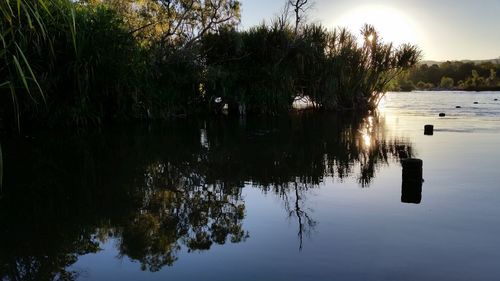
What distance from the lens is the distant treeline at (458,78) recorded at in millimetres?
103938

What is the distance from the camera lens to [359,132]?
15469 millimetres

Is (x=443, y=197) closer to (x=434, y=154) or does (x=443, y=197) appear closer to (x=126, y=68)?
(x=434, y=154)

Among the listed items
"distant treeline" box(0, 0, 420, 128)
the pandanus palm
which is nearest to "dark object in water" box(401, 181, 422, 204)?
the pandanus palm

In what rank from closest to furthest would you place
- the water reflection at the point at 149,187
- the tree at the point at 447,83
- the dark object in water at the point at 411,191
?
the water reflection at the point at 149,187, the dark object in water at the point at 411,191, the tree at the point at 447,83

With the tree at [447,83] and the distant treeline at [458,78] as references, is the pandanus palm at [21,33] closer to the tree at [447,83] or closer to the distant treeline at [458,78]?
the distant treeline at [458,78]

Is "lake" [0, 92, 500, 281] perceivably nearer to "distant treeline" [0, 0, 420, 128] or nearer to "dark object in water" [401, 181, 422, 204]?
"dark object in water" [401, 181, 422, 204]

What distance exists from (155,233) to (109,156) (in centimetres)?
552

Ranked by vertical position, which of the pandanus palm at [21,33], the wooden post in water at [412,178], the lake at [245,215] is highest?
the pandanus palm at [21,33]

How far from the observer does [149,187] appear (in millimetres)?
6988

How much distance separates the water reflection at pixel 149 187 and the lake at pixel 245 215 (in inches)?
0.9

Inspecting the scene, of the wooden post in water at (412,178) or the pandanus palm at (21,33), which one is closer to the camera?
the pandanus palm at (21,33)

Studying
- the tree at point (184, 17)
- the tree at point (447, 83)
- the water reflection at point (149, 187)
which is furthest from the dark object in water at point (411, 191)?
the tree at point (447, 83)

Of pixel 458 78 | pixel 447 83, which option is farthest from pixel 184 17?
pixel 458 78

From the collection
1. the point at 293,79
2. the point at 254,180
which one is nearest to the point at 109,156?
the point at 254,180
